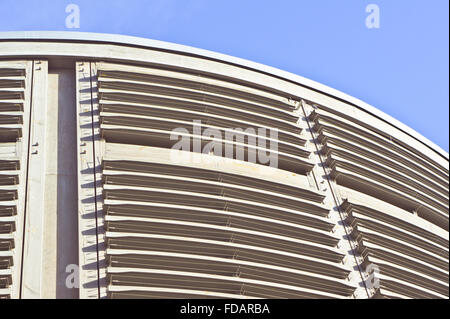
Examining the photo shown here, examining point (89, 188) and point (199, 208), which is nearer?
point (89, 188)

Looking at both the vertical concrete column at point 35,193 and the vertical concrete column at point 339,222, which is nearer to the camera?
the vertical concrete column at point 35,193

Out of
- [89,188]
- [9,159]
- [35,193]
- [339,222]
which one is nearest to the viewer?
[35,193]

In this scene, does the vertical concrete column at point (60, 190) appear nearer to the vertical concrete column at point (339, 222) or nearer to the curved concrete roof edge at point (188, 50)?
the curved concrete roof edge at point (188, 50)

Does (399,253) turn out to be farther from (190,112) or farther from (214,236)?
(190,112)

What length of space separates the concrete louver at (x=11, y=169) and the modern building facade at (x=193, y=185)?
0.10 feet

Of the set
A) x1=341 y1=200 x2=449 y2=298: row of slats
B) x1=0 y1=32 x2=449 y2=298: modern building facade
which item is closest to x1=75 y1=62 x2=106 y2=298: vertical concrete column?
x1=0 y1=32 x2=449 y2=298: modern building facade

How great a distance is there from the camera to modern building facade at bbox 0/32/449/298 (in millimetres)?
14844

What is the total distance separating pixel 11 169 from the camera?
16.2m

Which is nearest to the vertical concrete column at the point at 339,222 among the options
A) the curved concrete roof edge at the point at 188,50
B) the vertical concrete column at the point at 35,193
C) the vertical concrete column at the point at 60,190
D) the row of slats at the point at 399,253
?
the row of slats at the point at 399,253

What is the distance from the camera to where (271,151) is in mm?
18969

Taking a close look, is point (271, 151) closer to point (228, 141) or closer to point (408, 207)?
point (228, 141)

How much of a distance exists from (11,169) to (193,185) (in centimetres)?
356

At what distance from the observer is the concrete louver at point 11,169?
46.5ft

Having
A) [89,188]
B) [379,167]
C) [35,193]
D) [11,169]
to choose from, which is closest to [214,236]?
[89,188]
